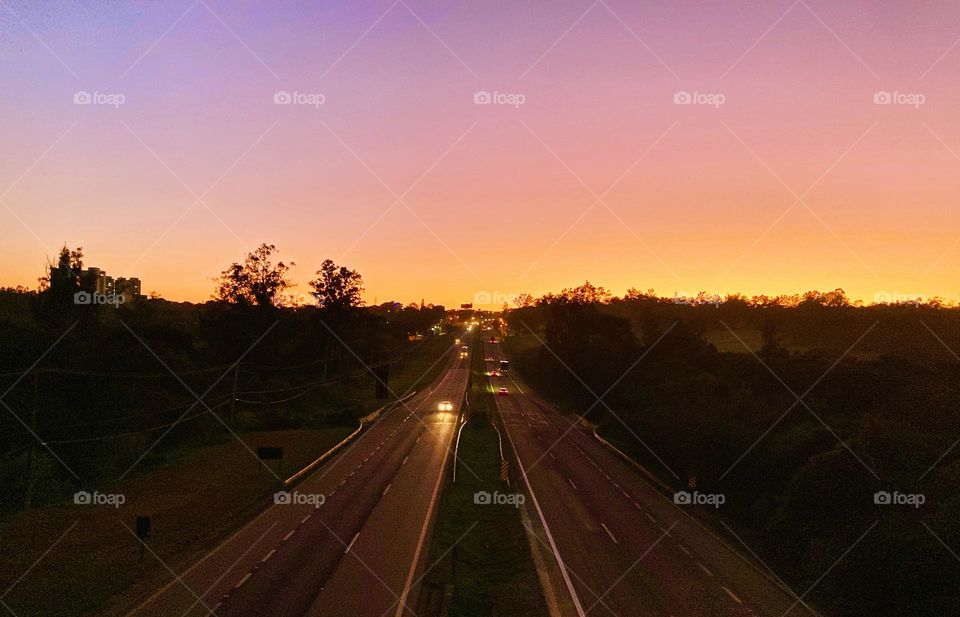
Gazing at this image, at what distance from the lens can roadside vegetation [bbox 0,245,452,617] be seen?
18.6 m

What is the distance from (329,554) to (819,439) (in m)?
24.6

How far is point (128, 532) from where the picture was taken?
2138 centimetres

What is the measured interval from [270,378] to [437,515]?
48.9 metres

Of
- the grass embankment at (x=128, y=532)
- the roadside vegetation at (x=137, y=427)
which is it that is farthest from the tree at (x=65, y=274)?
the grass embankment at (x=128, y=532)

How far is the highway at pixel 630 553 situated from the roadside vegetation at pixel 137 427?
467 inches

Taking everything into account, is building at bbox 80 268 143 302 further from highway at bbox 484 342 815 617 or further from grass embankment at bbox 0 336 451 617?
highway at bbox 484 342 815 617

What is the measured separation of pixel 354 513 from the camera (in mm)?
25609

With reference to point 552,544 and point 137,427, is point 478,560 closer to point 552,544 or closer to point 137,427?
point 552,544

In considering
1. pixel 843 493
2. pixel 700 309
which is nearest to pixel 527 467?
pixel 843 493

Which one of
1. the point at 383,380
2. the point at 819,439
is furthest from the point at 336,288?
the point at 819,439

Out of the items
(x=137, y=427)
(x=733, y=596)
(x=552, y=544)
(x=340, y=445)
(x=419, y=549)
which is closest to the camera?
(x=733, y=596)

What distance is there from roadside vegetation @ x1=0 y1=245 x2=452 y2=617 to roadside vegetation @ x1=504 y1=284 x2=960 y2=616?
67.5 feet

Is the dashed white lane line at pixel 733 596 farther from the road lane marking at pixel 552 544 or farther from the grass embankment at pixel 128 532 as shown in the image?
the grass embankment at pixel 128 532

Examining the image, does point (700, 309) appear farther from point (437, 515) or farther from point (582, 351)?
point (437, 515)
